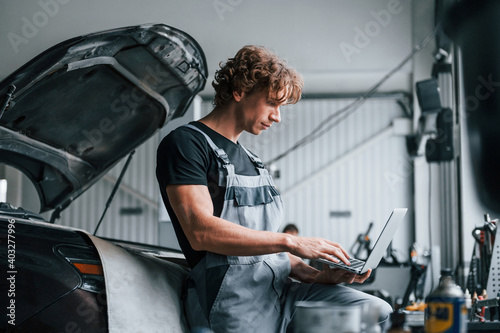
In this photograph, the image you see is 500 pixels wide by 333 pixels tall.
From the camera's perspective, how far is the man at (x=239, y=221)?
161 centimetres

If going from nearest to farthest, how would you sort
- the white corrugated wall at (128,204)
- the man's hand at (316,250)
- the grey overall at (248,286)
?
the man's hand at (316,250) → the grey overall at (248,286) → the white corrugated wall at (128,204)

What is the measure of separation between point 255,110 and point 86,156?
3.58 feet

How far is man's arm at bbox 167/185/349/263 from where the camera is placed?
5.17ft

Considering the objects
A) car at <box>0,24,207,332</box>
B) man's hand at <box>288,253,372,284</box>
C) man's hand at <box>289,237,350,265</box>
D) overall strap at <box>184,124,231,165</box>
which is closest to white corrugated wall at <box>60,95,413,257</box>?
car at <box>0,24,207,332</box>

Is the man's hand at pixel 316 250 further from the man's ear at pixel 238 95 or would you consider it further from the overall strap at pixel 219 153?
the man's ear at pixel 238 95

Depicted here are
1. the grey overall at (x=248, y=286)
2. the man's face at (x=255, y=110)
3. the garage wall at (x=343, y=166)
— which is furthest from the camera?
the garage wall at (x=343, y=166)

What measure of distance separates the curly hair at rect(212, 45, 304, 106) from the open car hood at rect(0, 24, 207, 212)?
0.26 meters

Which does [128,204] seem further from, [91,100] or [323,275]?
[323,275]

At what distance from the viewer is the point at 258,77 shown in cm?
186

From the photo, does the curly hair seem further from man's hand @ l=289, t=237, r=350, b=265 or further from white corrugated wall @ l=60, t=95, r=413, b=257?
white corrugated wall @ l=60, t=95, r=413, b=257

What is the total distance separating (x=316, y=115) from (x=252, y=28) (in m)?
2.09

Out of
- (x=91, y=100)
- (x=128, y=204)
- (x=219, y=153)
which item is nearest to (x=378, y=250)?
(x=219, y=153)

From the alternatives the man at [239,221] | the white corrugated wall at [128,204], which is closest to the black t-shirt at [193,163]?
the man at [239,221]

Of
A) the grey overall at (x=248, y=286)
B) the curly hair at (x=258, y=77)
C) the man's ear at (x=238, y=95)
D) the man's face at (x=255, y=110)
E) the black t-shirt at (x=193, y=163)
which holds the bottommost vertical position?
the grey overall at (x=248, y=286)
